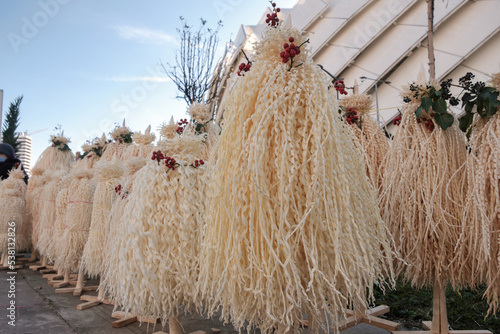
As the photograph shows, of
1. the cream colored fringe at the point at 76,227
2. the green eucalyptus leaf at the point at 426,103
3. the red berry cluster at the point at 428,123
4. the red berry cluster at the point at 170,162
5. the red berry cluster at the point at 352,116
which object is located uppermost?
the red berry cluster at the point at 352,116

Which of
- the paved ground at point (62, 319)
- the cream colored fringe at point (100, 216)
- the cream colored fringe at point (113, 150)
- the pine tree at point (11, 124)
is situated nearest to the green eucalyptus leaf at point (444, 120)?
the paved ground at point (62, 319)

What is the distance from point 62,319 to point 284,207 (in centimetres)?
364

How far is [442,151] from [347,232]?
63.6 inches

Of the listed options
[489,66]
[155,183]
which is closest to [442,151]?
[155,183]

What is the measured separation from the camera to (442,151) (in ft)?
8.89

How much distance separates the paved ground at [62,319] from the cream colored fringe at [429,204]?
1.15 m

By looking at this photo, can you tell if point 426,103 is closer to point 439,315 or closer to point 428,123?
point 428,123

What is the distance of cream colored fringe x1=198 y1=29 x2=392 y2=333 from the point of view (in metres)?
1.52

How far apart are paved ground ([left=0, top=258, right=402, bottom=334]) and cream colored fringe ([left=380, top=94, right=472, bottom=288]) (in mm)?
1146

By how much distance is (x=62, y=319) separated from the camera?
3861 mm

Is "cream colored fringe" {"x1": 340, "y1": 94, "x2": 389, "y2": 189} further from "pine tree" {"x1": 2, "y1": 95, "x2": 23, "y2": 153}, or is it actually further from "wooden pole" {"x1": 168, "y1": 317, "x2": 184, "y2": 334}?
"pine tree" {"x1": 2, "y1": 95, "x2": 23, "y2": 153}

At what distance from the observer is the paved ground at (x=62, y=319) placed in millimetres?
3488

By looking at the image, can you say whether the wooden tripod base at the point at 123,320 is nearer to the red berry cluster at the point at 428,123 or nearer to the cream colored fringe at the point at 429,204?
the cream colored fringe at the point at 429,204

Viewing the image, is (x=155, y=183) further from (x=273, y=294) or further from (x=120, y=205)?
(x=120, y=205)
